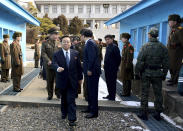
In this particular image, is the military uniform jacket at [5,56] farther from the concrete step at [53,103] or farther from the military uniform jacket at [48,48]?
the military uniform jacket at [48,48]

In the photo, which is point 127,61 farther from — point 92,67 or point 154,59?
point 92,67

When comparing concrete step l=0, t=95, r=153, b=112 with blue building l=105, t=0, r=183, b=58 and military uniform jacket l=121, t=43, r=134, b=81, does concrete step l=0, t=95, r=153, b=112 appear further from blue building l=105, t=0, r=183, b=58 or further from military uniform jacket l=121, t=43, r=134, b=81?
blue building l=105, t=0, r=183, b=58

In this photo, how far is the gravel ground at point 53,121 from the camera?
12.5ft

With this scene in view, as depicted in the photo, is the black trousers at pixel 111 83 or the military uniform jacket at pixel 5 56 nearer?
the black trousers at pixel 111 83

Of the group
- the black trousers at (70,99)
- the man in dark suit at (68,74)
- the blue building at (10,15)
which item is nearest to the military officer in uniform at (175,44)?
the man in dark suit at (68,74)

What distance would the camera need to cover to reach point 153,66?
13.5 ft

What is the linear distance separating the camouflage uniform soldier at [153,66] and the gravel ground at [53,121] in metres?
0.58

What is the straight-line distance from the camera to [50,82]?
208 inches

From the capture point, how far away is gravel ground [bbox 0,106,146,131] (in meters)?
3.82

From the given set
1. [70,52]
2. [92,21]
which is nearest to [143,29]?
[70,52]

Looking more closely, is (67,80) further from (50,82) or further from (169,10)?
(169,10)

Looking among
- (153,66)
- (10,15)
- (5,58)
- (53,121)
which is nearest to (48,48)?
(53,121)

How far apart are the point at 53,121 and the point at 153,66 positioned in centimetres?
258

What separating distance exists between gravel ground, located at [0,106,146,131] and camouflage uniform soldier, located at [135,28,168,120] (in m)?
0.58
